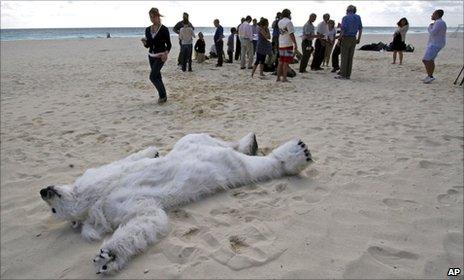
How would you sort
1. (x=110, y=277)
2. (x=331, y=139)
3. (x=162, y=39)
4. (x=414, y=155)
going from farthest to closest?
(x=162, y=39) < (x=331, y=139) < (x=414, y=155) < (x=110, y=277)

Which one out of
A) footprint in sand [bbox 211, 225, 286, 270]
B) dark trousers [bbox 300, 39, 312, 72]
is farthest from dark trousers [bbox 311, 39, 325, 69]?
footprint in sand [bbox 211, 225, 286, 270]

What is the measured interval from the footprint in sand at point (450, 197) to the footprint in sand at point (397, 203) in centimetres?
31

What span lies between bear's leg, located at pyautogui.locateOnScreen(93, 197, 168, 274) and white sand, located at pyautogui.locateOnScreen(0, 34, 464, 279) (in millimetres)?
93

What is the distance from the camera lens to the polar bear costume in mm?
2771

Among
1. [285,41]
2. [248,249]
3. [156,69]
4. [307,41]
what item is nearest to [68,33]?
[307,41]

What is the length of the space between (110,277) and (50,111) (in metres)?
5.88

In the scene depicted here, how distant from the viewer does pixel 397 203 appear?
3379 millimetres

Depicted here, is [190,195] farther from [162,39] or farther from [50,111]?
[50,111]

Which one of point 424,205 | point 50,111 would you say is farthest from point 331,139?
point 50,111

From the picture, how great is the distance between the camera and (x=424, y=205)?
3328 millimetres

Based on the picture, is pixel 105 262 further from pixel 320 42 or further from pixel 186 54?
pixel 320 42

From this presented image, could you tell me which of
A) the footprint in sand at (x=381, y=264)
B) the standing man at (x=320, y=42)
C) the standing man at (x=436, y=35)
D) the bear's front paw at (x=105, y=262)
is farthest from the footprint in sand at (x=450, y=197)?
the standing man at (x=320, y=42)

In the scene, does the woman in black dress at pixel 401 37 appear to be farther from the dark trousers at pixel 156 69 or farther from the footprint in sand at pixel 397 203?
the footprint in sand at pixel 397 203

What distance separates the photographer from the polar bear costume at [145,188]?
9.09ft
